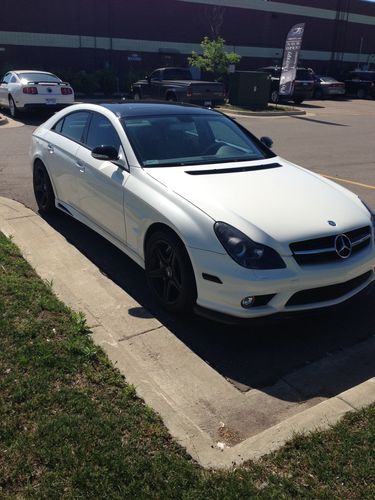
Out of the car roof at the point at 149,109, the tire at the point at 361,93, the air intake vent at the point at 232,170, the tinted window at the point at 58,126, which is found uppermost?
the car roof at the point at 149,109

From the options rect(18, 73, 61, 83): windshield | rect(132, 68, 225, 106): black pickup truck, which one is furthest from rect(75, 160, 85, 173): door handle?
rect(132, 68, 225, 106): black pickup truck

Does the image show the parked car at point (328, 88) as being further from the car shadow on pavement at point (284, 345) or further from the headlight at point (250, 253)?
the headlight at point (250, 253)

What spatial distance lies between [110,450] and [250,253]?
59.7 inches

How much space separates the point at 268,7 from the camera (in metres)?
40.0

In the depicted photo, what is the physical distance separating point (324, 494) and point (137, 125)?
11.3ft

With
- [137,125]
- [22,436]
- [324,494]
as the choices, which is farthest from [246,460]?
[137,125]

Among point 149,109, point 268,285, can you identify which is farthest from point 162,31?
point 268,285

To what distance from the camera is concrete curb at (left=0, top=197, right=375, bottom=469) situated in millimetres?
2609

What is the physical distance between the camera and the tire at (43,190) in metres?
5.92

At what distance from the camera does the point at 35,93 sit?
15.1 meters

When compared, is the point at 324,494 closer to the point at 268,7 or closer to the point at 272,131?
the point at 272,131

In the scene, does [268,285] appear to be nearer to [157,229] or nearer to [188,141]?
[157,229]

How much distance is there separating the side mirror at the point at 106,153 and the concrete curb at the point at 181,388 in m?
1.06

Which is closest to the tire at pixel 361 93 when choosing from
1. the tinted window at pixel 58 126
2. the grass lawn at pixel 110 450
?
the tinted window at pixel 58 126
